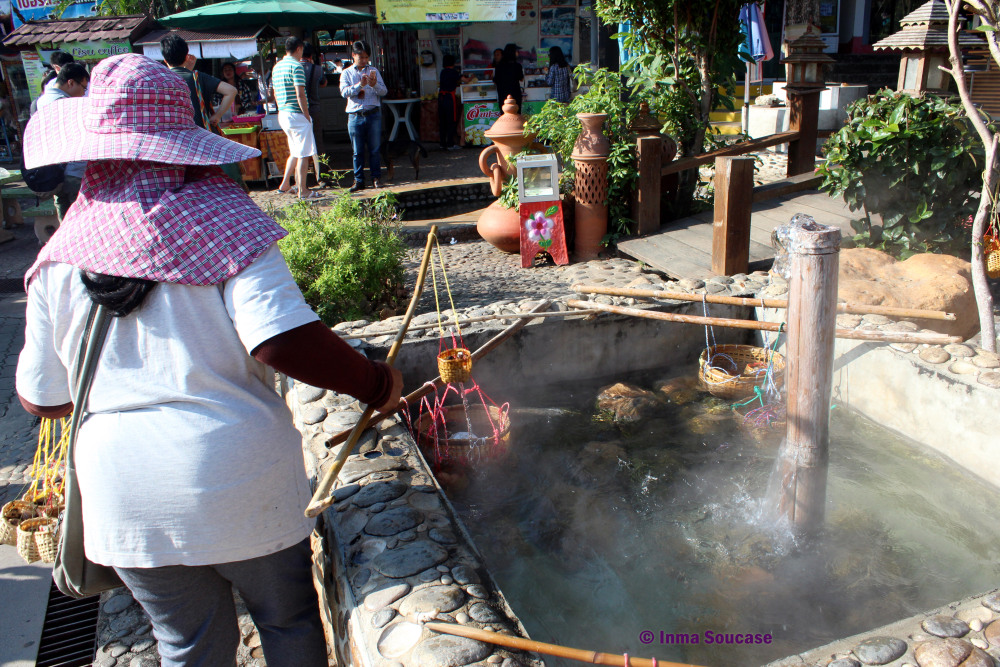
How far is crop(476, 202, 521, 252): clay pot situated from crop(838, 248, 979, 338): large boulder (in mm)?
3220

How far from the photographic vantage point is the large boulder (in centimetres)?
460

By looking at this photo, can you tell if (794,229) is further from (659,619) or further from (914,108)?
(914,108)

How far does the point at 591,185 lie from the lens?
23.4 feet

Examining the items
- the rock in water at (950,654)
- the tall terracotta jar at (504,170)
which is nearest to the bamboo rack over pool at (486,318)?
the rock in water at (950,654)

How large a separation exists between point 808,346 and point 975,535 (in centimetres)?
135

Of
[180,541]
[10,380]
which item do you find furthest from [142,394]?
[10,380]

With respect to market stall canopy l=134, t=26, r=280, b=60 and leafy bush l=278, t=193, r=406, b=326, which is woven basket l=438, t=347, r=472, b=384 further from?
market stall canopy l=134, t=26, r=280, b=60

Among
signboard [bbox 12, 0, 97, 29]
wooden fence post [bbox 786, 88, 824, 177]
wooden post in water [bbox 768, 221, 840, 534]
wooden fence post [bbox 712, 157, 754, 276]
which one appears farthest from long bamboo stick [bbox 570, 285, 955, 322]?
signboard [bbox 12, 0, 97, 29]

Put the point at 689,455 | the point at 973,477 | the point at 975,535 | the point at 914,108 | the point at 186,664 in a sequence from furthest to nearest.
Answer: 1. the point at 914,108
2. the point at 689,455
3. the point at 973,477
4. the point at 975,535
5. the point at 186,664

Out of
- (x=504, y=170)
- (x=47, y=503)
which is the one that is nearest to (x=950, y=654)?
(x=47, y=503)

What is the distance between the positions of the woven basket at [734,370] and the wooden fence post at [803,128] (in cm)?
380

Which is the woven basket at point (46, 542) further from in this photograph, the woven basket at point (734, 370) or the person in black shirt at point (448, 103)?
the person in black shirt at point (448, 103)

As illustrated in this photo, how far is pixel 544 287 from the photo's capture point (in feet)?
21.6

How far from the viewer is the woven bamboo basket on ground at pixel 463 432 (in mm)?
3818
